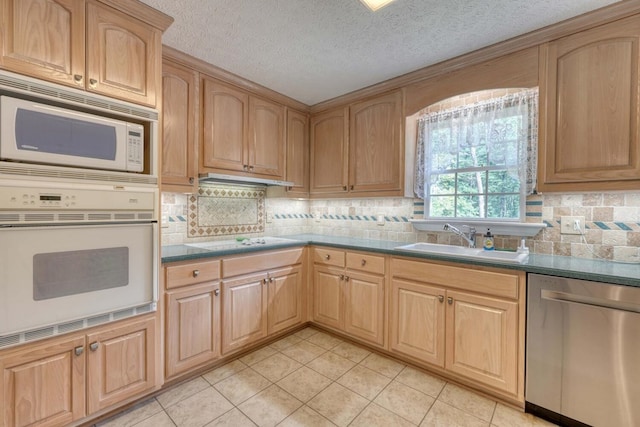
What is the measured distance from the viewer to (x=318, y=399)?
71.0 inches

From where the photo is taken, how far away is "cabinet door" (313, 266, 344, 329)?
102 inches

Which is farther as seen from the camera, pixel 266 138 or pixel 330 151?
pixel 330 151

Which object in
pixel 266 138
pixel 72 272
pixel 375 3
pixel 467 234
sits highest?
pixel 375 3

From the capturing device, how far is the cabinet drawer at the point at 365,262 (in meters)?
2.30

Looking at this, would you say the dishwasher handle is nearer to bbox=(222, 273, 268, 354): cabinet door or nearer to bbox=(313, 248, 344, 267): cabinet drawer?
bbox=(313, 248, 344, 267): cabinet drawer

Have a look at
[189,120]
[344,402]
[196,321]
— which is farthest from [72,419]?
[189,120]


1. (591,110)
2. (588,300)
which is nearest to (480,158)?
(591,110)

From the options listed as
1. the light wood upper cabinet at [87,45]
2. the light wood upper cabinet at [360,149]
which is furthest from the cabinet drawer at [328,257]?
the light wood upper cabinet at [87,45]

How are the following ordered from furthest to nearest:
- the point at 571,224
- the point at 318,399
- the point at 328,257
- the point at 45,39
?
the point at 328,257, the point at 571,224, the point at 318,399, the point at 45,39

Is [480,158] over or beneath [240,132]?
beneath

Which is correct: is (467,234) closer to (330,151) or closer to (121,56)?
(330,151)

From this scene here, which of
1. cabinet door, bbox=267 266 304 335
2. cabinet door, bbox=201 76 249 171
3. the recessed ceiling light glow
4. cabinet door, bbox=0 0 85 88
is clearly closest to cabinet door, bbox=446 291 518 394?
cabinet door, bbox=267 266 304 335

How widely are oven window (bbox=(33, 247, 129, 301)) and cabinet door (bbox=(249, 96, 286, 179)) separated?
1.37 metres

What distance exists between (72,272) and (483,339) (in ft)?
7.75
